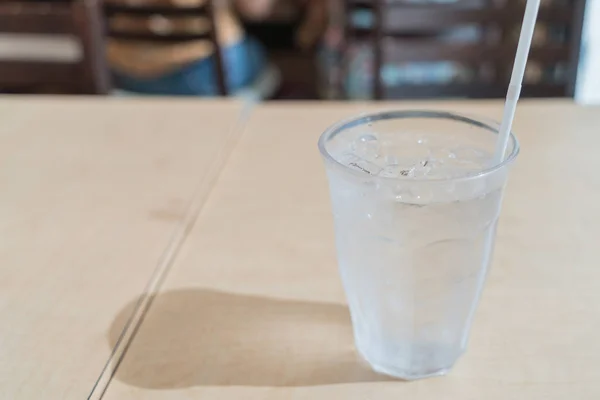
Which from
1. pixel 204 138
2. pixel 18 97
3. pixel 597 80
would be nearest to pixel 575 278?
pixel 204 138

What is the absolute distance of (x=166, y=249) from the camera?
2.06ft

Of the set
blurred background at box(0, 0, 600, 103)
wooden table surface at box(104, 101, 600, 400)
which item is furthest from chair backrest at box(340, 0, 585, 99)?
wooden table surface at box(104, 101, 600, 400)

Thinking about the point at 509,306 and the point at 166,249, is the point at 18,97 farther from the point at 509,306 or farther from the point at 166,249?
the point at 509,306

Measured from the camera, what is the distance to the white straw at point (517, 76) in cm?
39

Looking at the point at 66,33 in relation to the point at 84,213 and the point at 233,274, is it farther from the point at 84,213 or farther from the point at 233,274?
the point at 233,274

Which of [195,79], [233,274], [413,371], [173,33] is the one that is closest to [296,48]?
[195,79]

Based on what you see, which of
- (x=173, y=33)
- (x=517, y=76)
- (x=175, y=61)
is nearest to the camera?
(x=517, y=76)

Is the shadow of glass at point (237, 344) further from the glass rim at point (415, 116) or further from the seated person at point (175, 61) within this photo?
the seated person at point (175, 61)

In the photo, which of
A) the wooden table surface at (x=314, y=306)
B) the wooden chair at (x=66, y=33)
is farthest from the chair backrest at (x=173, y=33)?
the wooden table surface at (x=314, y=306)

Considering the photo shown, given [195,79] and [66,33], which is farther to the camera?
[195,79]

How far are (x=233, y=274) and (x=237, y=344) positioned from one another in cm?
10

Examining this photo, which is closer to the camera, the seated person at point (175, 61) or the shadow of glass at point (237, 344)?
the shadow of glass at point (237, 344)

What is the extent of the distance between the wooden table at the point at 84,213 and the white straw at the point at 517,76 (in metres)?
0.32

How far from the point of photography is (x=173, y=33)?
5.15ft
